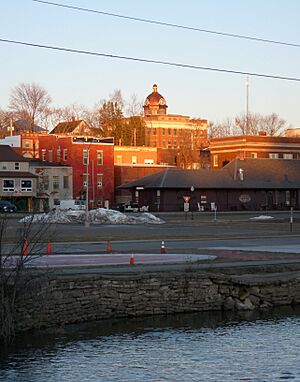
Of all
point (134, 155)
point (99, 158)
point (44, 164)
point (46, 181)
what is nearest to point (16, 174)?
point (46, 181)

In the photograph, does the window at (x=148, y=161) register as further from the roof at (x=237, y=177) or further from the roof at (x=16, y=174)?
the roof at (x=16, y=174)

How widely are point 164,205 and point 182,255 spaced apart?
60887mm

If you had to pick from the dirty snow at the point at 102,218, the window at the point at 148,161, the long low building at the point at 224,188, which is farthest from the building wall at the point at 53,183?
the dirty snow at the point at 102,218

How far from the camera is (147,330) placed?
84.1ft

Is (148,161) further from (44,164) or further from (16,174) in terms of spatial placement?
(16,174)

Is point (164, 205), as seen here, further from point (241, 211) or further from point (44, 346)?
point (44, 346)

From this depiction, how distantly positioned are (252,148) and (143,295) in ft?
317

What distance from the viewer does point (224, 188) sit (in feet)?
329

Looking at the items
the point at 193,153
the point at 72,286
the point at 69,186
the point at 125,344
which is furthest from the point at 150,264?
the point at 193,153

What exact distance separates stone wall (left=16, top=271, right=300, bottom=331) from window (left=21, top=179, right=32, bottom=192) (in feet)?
233

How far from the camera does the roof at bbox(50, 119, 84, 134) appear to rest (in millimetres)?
139250

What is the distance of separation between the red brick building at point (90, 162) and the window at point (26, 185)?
707cm

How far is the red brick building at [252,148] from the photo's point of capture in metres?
122

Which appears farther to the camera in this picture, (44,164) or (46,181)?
(44,164)
